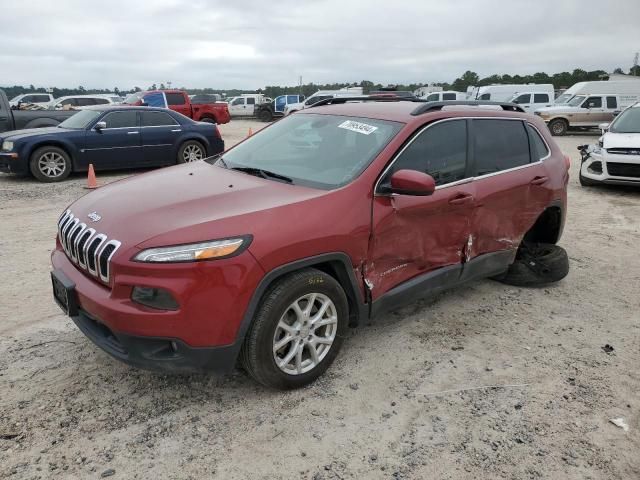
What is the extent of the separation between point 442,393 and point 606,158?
8.07 metres

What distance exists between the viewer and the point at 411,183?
10.5 ft

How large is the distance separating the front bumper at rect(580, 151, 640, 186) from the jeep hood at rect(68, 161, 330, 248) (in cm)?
822

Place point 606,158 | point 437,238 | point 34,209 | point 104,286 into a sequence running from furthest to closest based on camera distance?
point 606,158 < point 34,209 < point 437,238 < point 104,286

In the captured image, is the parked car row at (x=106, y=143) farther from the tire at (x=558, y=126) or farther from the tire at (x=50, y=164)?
the tire at (x=558, y=126)

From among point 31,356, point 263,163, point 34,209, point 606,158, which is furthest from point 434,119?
point 606,158

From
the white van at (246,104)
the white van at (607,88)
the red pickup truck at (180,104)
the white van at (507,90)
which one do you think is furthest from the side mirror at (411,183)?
the white van at (246,104)

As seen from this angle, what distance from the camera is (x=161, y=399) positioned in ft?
10.2

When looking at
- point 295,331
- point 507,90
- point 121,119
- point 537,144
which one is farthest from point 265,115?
point 295,331

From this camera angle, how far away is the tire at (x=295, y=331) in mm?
2889

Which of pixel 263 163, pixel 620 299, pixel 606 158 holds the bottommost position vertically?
pixel 620 299

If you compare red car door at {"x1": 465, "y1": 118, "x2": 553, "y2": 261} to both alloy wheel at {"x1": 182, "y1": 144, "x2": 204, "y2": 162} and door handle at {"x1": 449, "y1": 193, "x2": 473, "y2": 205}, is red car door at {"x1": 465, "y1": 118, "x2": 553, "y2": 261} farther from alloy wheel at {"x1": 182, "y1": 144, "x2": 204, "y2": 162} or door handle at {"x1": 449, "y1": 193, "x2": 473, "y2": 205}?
alloy wheel at {"x1": 182, "y1": 144, "x2": 204, "y2": 162}

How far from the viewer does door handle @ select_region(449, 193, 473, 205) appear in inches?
150

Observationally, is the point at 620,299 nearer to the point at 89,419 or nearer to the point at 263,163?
the point at 263,163

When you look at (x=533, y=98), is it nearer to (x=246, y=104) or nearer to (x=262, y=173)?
(x=246, y=104)
